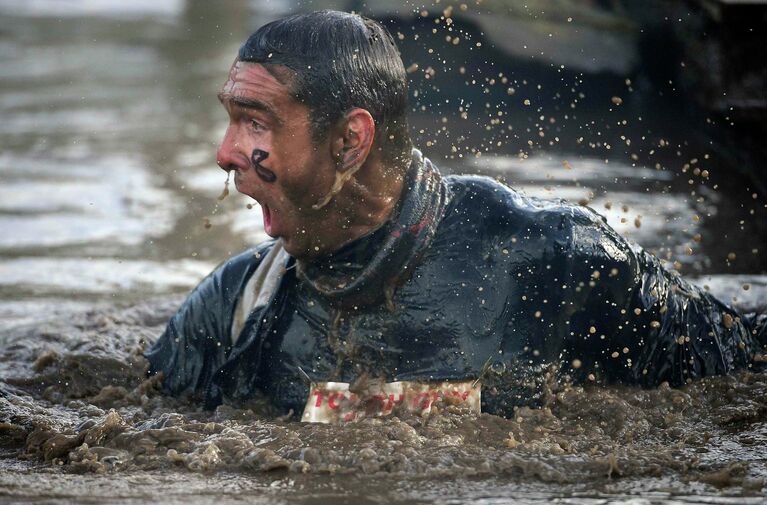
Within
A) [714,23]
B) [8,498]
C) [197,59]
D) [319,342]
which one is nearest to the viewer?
[8,498]

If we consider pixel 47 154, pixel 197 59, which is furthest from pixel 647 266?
pixel 197 59

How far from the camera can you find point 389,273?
393 cm

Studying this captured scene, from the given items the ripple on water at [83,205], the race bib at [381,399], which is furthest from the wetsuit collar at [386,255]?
the ripple on water at [83,205]

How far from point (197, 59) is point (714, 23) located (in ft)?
19.6

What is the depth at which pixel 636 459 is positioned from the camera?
3.67m

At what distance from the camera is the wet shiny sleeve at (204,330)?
4332 millimetres

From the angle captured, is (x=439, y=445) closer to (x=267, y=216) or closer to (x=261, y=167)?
(x=267, y=216)

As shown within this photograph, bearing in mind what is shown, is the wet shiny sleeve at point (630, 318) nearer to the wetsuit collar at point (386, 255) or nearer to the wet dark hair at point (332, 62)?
the wetsuit collar at point (386, 255)

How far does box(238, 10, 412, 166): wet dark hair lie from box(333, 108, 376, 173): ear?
3 centimetres

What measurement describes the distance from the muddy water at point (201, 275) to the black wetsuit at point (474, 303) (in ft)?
0.39

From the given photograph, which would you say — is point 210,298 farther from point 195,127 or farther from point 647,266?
point 195,127

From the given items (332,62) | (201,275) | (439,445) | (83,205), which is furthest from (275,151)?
(83,205)

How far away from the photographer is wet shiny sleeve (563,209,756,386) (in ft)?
13.2

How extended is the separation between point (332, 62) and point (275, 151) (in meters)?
0.30
